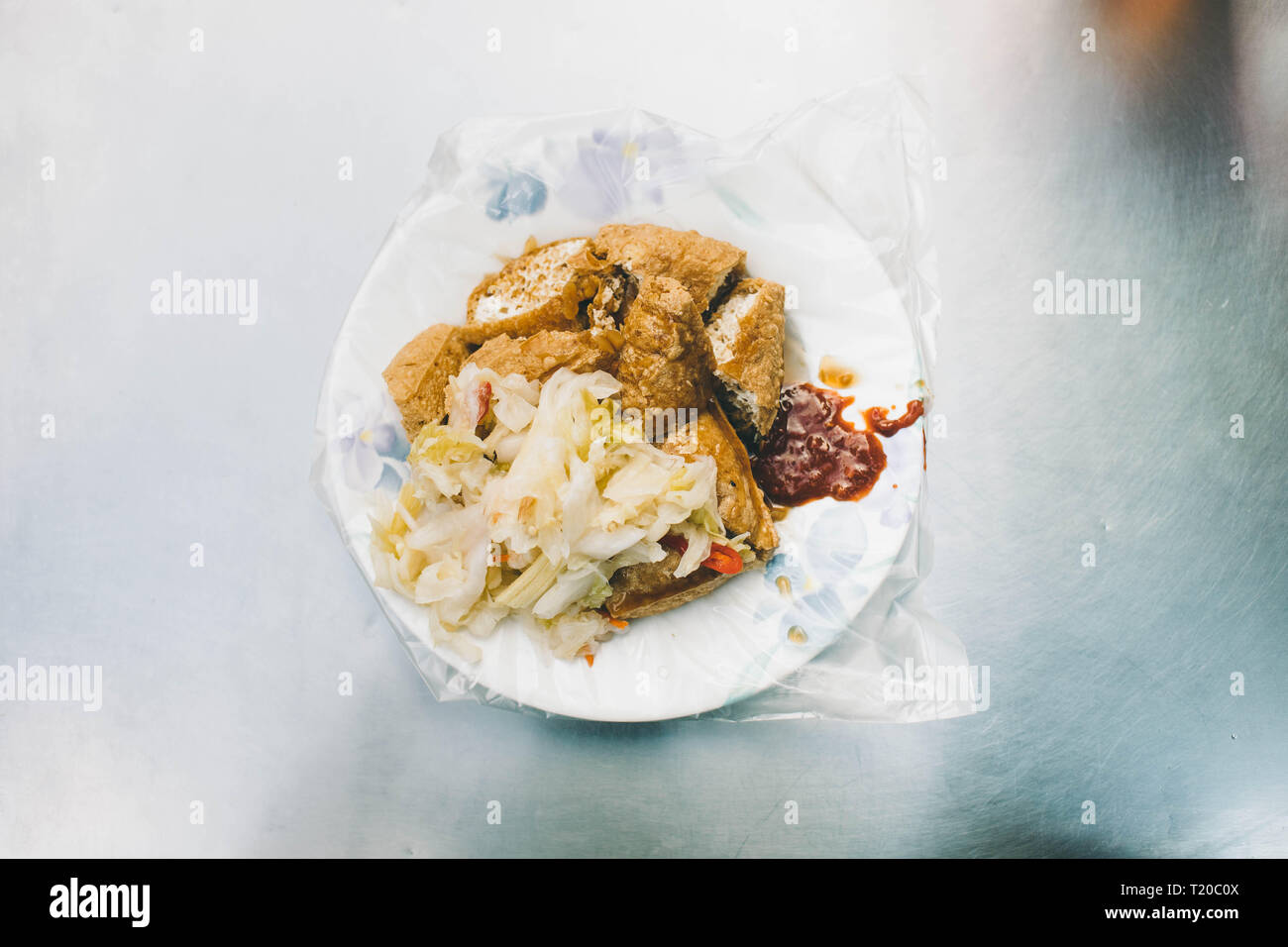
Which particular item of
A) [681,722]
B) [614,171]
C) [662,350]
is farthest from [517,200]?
[681,722]

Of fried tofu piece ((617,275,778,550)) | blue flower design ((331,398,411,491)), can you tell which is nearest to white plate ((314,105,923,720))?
blue flower design ((331,398,411,491))

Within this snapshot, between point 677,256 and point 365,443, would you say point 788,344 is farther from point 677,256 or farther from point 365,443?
point 365,443

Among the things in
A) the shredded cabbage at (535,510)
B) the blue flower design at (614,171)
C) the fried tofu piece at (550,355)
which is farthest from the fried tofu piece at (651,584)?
the blue flower design at (614,171)

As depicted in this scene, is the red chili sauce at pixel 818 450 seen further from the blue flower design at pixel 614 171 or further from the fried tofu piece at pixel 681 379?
the blue flower design at pixel 614 171

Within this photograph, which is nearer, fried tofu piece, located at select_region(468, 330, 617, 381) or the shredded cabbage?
the shredded cabbage

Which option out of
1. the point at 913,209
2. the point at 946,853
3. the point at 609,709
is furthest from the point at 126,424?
the point at 946,853

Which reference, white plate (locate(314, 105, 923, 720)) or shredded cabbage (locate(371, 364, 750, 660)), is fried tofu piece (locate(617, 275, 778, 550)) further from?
white plate (locate(314, 105, 923, 720))

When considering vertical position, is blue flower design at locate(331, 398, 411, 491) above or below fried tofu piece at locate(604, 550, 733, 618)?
above
